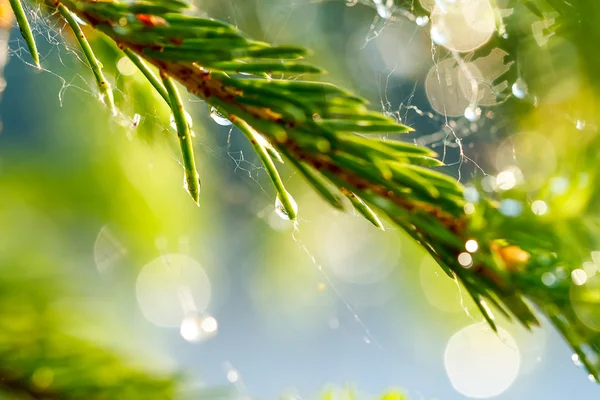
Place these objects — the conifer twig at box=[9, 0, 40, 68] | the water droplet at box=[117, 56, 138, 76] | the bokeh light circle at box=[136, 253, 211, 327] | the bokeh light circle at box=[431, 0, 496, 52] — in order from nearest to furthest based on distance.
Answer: the conifer twig at box=[9, 0, 40, 68]
the water droplet at box=[117, 56, 138, 76]
the bokeh light circle at box=[431, 0, 496, 52]
the bokeh light circle at box=[136, 253, 211, 327]

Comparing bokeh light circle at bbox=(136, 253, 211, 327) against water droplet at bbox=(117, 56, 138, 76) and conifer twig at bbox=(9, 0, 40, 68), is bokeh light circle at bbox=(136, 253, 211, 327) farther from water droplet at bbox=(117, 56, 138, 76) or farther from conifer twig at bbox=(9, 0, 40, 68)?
conifer twig at bbox=(9, 0, 40, 68)

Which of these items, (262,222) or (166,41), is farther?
(262,222)

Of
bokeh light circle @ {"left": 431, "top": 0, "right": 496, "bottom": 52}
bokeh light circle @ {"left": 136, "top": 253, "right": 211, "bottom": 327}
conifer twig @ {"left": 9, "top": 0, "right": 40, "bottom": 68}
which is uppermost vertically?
bokeh light circle @ {"left": 136, "top": 253, "right": 211, "bottom": 327}

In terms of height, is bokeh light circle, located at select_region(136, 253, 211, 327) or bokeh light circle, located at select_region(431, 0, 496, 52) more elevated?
bokeh light circle, located at select_region(136, 253, 211, 327)

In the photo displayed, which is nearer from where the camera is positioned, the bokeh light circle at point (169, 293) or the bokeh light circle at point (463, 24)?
the bokeh light circle at point (463, 24)

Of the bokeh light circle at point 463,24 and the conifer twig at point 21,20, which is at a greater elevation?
the bokeh light circle at point 463,24

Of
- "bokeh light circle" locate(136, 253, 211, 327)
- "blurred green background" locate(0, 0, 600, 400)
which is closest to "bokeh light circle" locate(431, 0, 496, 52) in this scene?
"blurred green background" locate(0, 0, 600, 400)

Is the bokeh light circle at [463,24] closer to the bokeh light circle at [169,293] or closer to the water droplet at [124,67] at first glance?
the water droplet at [124,67]

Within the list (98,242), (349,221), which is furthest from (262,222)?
(98,242)

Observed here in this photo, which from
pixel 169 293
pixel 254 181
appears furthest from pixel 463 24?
pixel 169 293

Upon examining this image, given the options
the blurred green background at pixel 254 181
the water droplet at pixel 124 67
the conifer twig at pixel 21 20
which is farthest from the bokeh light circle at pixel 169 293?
the conifer twig at pixel 21 20

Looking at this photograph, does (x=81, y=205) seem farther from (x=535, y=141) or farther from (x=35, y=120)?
(x=535, y=141)
